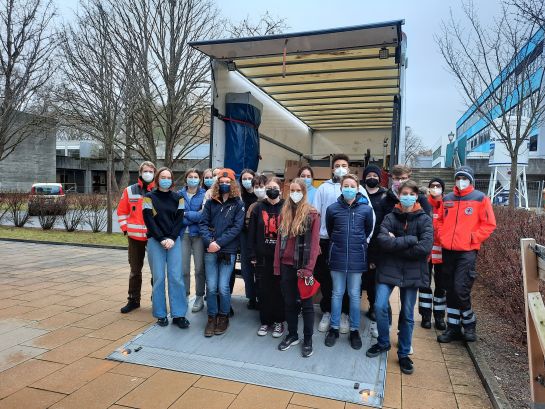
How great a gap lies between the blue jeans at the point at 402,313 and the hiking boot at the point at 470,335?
3.38ft

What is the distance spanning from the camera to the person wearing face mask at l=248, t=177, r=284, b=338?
163 inches

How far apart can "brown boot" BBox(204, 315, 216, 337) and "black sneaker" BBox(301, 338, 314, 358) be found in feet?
3.40

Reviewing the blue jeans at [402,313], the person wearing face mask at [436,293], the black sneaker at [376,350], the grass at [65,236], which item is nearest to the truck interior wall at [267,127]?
the person wearing face mask at [436,293]

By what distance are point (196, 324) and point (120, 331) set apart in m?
0.85

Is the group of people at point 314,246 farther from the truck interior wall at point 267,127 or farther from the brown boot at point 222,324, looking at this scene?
the truck interior wall at point 267,127

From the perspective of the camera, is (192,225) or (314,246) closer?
(314,246)

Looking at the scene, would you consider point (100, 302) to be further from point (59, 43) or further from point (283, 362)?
point (59, 43)

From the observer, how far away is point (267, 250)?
4.12 meters

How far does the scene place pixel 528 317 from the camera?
253 centimetres

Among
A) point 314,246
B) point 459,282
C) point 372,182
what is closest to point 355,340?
point 314,246

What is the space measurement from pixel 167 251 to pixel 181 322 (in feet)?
2.70

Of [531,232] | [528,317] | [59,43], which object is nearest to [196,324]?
[528,317]

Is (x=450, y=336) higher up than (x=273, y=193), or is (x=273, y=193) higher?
(x=273, y=193)

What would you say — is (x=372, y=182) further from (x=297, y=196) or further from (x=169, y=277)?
(x=169, y=277)
